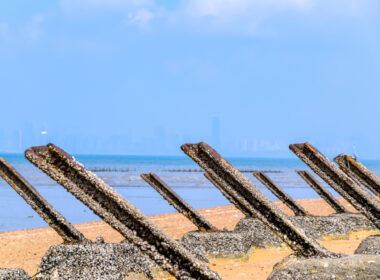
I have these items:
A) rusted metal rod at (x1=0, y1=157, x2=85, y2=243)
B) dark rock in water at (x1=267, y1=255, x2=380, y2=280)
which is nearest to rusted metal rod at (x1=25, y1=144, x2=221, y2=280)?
dark rock in water at (x1=267, y1=255, x2=380, y2=280)

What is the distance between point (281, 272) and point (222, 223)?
43.1 feet

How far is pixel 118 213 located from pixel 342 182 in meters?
4.36

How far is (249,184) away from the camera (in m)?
5.98

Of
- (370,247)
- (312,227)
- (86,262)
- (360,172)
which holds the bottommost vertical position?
(312,227)

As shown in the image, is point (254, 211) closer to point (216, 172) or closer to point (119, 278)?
point (216, 172)

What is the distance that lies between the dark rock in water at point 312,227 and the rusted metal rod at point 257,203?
11.2ft

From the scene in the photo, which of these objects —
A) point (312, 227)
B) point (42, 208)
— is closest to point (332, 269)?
point (42, 208)

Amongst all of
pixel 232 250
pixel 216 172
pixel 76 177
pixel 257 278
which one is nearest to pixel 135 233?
pixel 76 177

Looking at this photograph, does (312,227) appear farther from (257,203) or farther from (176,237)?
(257,203)

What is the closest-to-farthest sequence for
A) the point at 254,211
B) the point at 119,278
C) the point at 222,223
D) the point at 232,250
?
1. the point at 254,211
2. the point at 119,278
3. the point at 232,250
4. the point at 222,223

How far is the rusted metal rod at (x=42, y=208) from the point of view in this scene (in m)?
7.20

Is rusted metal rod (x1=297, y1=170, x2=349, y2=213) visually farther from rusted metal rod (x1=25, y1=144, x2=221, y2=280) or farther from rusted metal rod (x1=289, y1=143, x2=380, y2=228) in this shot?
rusted metal rod (x1=25, y1=144, x2=221, y2=280)

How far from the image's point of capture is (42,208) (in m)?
7.31

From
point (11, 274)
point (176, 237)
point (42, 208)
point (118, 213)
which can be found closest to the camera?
point (118, 213)
